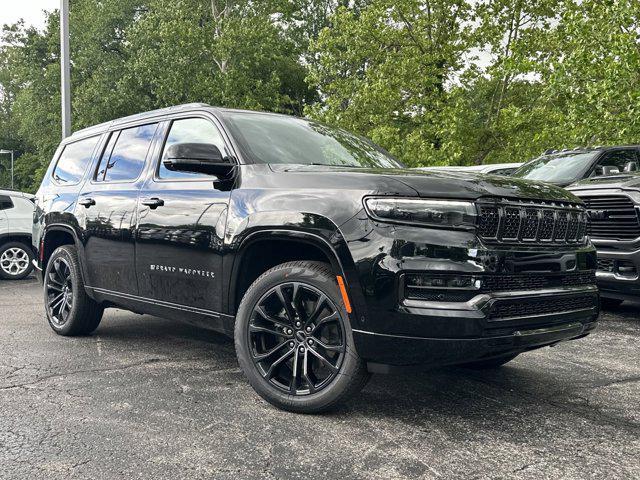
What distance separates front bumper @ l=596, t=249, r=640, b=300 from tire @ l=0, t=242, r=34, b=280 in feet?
30.3

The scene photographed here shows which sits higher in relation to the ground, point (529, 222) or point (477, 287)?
point (529, 222)

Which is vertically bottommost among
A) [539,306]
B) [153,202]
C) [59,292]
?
[59,292]

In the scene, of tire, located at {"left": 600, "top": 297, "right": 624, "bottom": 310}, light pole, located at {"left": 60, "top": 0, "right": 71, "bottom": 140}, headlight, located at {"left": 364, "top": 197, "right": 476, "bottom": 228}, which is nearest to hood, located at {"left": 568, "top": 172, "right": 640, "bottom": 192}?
tire, located at {"left": 600, "top": 297, "right": 624, "bottom": 310}

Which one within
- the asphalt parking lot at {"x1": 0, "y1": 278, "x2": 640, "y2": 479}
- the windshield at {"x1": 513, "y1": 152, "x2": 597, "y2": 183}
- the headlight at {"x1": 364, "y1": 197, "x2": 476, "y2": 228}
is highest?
the windshield at {"x1": 513, "y1": 152, "x2": 597, "y2": 183}

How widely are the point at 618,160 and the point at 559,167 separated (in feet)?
2.44

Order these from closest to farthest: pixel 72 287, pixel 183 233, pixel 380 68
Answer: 1. pixel 183 233
2. pixel 72 287
3. pixel 380 68

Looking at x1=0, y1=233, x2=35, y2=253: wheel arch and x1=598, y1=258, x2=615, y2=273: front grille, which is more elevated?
x1=598, y1=258, x2=615, y2=273: front grille

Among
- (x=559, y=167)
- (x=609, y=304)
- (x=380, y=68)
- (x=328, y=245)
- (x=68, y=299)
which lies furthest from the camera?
(x=380, y=68)

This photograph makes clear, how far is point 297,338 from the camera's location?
11.9 feet

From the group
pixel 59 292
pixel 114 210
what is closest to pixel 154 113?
pixel 114 210

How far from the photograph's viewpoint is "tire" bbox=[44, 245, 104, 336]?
18.2 feet

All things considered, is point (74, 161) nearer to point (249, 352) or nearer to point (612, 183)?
point (249, 352)

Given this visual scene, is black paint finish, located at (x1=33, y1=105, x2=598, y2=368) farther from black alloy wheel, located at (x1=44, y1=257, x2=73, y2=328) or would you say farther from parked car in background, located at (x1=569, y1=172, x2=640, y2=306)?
parked car in background, located at (x1=569, y1=172, x2=640, y2=306)

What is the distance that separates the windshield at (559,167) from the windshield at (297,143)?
4.13 meters
